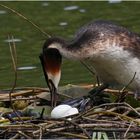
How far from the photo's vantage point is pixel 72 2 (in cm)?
1753

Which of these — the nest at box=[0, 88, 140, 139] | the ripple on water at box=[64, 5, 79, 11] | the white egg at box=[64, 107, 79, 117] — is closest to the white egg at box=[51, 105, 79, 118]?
the white egg at box=[64, 107, 79, 117]

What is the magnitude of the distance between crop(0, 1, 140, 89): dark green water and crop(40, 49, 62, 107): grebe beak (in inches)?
103

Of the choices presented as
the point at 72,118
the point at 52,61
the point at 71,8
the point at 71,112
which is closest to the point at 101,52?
the point at 52,61

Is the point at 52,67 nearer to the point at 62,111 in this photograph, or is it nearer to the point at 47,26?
the point at 62,111

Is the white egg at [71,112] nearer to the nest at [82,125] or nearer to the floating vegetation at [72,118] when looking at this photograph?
the floating vegetation at [72,118]

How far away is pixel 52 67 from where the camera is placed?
9.48 meters

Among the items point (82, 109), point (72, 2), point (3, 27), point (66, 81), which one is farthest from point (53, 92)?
point (72, 2)

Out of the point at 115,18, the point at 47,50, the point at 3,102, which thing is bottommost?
the point at 115,18

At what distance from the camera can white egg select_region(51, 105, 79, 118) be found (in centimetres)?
884

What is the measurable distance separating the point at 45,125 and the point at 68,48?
4.27 feet

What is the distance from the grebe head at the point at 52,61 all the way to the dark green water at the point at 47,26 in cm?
261

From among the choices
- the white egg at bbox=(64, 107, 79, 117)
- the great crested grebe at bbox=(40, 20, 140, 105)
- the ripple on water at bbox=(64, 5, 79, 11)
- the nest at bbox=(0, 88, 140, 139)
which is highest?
the great crested grebe at bbox=(40, 20, 140, 105)

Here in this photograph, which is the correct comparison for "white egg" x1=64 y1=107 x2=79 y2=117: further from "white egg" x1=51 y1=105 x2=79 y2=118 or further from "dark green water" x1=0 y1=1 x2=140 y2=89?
"dark green water" x1=0 y1=1 x2=140 y2=89

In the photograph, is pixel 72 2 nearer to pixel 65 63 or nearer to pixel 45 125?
pixel 65 63
